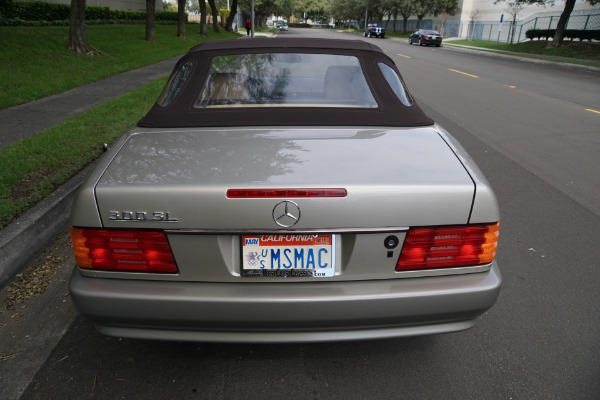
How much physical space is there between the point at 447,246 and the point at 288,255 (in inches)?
28.3

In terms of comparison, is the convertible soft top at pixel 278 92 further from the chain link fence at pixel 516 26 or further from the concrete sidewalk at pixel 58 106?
the chain link fence at pixel 516 26

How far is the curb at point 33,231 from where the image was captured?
335cm

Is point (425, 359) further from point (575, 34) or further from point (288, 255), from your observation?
point (575, 34)

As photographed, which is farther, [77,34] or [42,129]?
[77,34]

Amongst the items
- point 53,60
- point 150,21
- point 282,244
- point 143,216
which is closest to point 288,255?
point 282,244

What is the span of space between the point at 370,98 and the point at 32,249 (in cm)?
283

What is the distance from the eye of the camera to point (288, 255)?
6.68 ft

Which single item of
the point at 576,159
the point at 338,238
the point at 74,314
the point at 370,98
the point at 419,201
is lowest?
the point at 74,314

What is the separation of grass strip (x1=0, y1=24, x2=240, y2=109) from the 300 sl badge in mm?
7839

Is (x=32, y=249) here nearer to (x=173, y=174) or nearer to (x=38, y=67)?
(x=173, y=174)

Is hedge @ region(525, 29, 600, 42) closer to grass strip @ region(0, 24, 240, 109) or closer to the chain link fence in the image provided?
the chain link fence

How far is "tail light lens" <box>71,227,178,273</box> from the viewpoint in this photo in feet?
6.67

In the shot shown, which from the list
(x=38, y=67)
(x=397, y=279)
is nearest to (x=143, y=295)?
(x=397, y=279)

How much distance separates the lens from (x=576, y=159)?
656 centimetres
